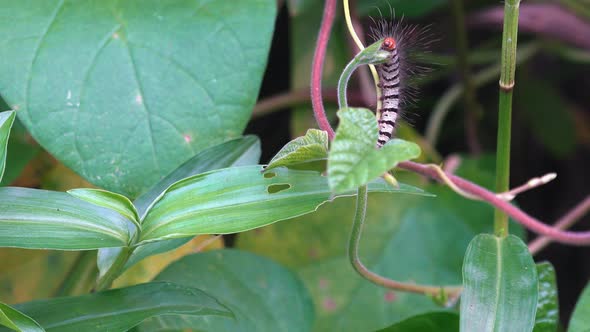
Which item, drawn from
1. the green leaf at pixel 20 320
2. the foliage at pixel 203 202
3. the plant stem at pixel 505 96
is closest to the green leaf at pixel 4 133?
the foliage at pixel 203 202

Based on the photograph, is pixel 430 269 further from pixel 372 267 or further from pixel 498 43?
pixel 498 43

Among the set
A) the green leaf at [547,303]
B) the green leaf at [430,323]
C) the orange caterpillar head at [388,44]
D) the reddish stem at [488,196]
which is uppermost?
the orange caterpillar head at [388,44]

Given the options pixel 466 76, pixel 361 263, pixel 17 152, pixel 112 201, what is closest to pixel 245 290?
pixel 361 263

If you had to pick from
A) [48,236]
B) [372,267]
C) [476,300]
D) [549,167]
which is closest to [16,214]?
[48,236]

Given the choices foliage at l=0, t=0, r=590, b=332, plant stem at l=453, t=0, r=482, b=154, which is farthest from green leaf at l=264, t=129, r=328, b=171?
plant stem at l=453, t=0, r=482, b=154

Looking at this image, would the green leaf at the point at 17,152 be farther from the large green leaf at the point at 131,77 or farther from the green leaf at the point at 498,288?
the green leaf at the point at 498,288

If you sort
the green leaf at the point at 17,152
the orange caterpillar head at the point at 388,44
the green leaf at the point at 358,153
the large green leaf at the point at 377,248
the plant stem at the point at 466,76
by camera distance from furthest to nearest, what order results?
the plant stem at the point at 466,76 → the large green leaf at the point at 377,248 → the green leaf at the point at 17,152 → the orange caterpillar head at the point at 388,44 → the green leaf at the point at 358,153

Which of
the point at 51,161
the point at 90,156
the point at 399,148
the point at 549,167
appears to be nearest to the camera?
the point at 399,148

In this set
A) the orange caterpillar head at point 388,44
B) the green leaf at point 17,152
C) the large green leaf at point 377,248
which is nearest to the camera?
the orange caterpillar head at point 388,44
